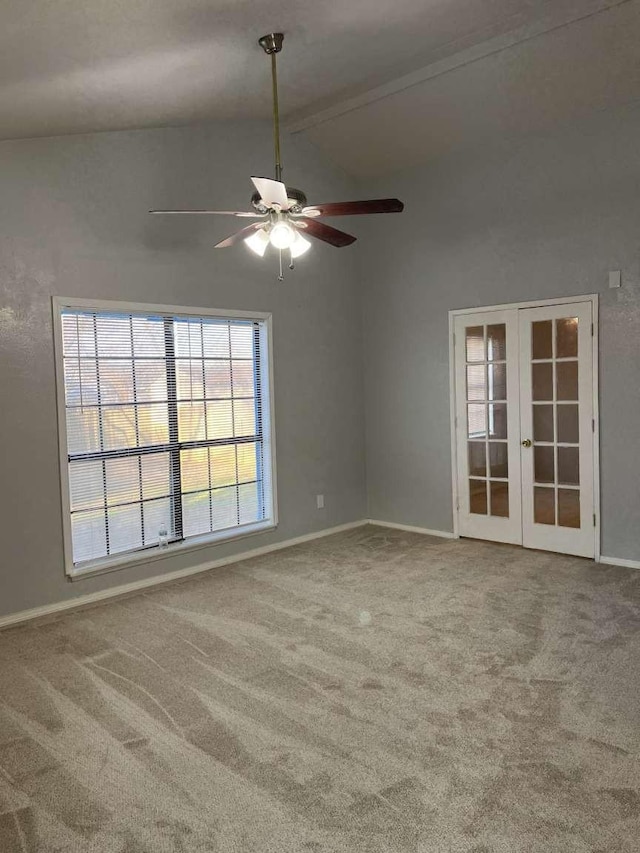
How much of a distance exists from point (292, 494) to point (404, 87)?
3.42 m

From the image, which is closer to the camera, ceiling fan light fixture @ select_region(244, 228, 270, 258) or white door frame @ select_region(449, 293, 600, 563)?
ceiling fan light fixture @ select_region(244, 228, 270, 258)

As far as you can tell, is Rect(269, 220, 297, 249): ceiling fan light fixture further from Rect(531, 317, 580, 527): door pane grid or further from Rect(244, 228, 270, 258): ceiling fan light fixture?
Rect(531, 317, 580, 527): door pane grid

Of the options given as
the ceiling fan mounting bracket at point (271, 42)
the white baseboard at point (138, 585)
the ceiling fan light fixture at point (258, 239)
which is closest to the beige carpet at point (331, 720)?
the white baseboard at point (138, 585)

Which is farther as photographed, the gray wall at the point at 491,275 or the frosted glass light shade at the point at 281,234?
the gray wall at the point at 491,275

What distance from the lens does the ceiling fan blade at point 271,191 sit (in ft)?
9.35

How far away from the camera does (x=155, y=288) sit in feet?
15.2

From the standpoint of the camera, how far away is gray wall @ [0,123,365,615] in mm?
3955

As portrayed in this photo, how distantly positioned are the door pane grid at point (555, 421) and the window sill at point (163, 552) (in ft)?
7.59

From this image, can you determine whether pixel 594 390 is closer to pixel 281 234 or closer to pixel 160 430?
pixel 281 234

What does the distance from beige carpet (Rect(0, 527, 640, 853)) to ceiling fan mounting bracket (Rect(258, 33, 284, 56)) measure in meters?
3.31

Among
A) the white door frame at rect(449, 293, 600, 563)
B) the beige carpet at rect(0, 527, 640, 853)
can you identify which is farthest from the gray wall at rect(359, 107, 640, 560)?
the beige carpet at rect(0, 527, 640, 853)

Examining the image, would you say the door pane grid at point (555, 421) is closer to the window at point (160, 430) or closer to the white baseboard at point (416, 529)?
the white baseboard at point (416, 529)

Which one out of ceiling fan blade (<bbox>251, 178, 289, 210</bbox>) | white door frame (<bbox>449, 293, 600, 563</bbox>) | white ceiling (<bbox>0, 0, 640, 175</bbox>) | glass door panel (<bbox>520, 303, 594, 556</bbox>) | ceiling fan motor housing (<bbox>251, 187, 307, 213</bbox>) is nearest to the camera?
white ceiling (<bbox>0, 0, 640, 175</bbox>)

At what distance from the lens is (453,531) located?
5.79m
